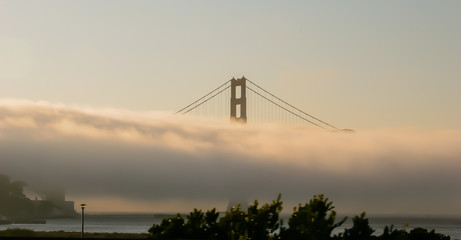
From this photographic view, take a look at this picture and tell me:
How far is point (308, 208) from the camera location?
4369cm

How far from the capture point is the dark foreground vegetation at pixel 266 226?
41.1 metres

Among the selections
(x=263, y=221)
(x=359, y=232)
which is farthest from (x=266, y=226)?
(x=359, y=232)

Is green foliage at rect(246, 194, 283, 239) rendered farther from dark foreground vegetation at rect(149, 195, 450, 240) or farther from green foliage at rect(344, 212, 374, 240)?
green foliage at rect(344, 212, 374, 240)

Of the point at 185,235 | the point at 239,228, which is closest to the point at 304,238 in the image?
the point at 239,228

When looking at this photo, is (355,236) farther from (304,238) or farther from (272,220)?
(272,220)

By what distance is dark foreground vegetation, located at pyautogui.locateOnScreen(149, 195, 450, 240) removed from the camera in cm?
4106

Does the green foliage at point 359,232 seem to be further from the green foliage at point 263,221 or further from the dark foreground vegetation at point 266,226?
the green foliage at point 263,221

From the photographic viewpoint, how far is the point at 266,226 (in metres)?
45.1

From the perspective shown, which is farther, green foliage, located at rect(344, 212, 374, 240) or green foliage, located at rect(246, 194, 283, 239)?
green foliage, located at rect(246, 194, 283, 239)

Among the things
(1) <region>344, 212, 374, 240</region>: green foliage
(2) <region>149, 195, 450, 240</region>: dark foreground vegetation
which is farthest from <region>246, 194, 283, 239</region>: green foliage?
(1) <region>344, 212, 374, 240</region>: green foliage

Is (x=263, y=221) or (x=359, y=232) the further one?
(x=263, y=221)

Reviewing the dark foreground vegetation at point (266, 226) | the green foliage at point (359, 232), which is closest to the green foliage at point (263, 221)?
the dark foreground vegetation at point (266, 226)

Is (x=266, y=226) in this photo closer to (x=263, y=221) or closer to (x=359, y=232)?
(x=263, y=221)

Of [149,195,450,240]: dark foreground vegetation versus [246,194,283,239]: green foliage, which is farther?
[246,194,283,239]: green foliage
